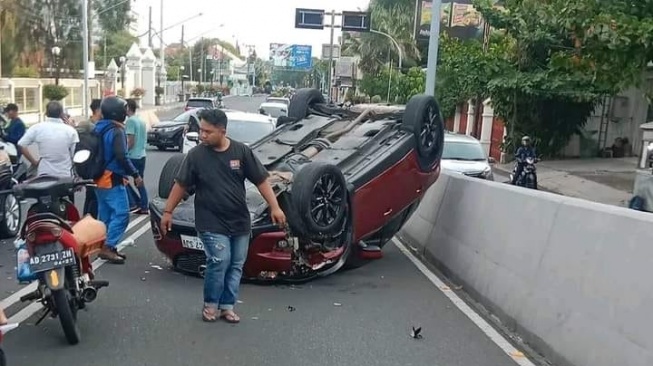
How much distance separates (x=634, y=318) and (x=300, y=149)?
5.12 m

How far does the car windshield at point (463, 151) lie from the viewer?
16844 mm

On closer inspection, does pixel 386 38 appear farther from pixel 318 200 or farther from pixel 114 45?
pixel 318 200

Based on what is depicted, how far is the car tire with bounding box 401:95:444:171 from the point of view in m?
8.79

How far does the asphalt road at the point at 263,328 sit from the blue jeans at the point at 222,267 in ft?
0.72

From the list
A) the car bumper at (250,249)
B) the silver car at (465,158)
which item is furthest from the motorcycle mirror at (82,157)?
the silver car at (465,158)

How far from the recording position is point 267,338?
19.5 ft

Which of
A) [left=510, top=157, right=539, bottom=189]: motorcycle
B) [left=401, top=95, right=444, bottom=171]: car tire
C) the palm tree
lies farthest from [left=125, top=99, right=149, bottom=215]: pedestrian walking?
the palm tree

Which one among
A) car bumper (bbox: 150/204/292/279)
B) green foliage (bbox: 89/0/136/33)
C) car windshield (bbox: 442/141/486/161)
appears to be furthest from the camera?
green foliage (bbox: 89/0/136/33)

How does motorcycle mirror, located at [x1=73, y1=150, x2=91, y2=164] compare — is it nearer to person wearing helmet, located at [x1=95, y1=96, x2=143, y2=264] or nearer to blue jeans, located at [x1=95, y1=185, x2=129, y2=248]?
person wearing helmet, located at [x1=95, y1=96, x2=143, y2=264]

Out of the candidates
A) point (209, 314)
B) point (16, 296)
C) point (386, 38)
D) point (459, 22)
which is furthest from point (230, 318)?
point (386, 38)

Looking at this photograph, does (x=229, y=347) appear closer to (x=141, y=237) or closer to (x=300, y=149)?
(x=300, y=149)

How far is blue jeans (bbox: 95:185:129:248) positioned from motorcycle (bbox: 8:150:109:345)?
2.25m

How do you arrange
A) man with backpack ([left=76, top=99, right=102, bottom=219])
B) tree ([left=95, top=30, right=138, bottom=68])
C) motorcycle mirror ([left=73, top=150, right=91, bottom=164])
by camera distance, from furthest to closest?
tree ([left=95, top=30, right=138, bottom=68])
man with backpack ([left=76, top=99, right=102, bottom=219])
motorcycle mirror ([left=73, top=150, right=91, bottom=164])

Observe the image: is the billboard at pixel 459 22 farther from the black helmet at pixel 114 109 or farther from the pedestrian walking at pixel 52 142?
the black helmet at pixel 114 109
